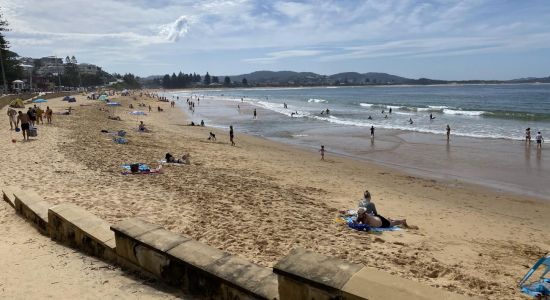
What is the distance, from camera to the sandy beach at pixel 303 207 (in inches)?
294

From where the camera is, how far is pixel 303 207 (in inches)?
424

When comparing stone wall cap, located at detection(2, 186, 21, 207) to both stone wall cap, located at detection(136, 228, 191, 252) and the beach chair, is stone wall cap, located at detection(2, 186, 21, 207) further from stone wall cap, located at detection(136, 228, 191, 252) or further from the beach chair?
the beach chair

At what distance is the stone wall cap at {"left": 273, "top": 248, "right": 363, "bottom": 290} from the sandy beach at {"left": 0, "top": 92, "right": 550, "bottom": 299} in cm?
342

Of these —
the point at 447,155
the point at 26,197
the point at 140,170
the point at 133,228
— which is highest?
the point at 133,228

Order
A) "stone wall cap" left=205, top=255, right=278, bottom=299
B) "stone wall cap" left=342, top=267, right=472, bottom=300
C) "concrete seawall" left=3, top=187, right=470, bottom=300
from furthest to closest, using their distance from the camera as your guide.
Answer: "stone wall cap" left=205, top=255, right=278, bottom=299 < "concrete seawall" left=3, top=187, right=470, bottom=300 < "stone wall cap" left=342, top=267, right=472, bottom=300

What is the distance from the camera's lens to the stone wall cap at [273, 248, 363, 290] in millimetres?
3045

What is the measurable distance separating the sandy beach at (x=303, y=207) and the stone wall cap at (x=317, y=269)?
342 cm

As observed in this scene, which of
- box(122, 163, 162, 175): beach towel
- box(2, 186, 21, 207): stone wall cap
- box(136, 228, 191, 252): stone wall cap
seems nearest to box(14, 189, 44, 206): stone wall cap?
box(2, 186, 21, 207): stone wall cap

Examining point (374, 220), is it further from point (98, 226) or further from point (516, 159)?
point (516, 159)

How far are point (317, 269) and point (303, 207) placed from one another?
25.0ft

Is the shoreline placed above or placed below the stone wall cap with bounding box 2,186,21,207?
below

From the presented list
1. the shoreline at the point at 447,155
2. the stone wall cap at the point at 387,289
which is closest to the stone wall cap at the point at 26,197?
the stone wall cap at the point at 387,289

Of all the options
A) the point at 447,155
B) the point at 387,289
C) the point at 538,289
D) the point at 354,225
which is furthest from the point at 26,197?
the point at 447,155

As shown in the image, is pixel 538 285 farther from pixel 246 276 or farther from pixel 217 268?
pixel 217 268
